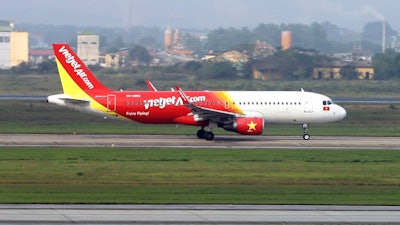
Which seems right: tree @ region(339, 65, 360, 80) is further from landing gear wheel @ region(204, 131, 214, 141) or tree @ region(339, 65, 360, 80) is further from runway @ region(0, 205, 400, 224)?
runway @ region(0, 205, 400, 224)

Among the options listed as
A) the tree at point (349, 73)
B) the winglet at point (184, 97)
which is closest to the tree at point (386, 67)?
the tree at point (349, 73)

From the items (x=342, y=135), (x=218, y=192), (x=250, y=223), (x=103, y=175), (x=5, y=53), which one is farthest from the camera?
(x=5, y=53)

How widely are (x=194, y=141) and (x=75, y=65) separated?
874 cm

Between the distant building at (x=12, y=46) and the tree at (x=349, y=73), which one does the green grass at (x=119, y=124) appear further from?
the distant building at (x=12, y=46)

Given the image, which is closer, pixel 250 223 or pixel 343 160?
pixel 250 223

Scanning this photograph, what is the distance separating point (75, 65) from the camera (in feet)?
197

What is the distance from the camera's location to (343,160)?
48.8 meters

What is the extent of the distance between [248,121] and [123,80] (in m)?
64.2

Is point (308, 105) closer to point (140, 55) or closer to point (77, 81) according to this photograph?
point (77, 81)

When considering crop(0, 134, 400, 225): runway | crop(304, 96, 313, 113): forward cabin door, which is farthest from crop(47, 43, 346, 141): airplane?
crop(0, 134, 400, 225): runway

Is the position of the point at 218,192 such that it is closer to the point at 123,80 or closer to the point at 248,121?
the point at 248,121

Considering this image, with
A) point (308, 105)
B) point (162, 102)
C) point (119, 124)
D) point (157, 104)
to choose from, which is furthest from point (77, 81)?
point (308, 105)

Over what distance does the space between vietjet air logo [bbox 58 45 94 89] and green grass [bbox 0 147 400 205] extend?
8117 mm

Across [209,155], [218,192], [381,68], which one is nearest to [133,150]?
[209,155]
